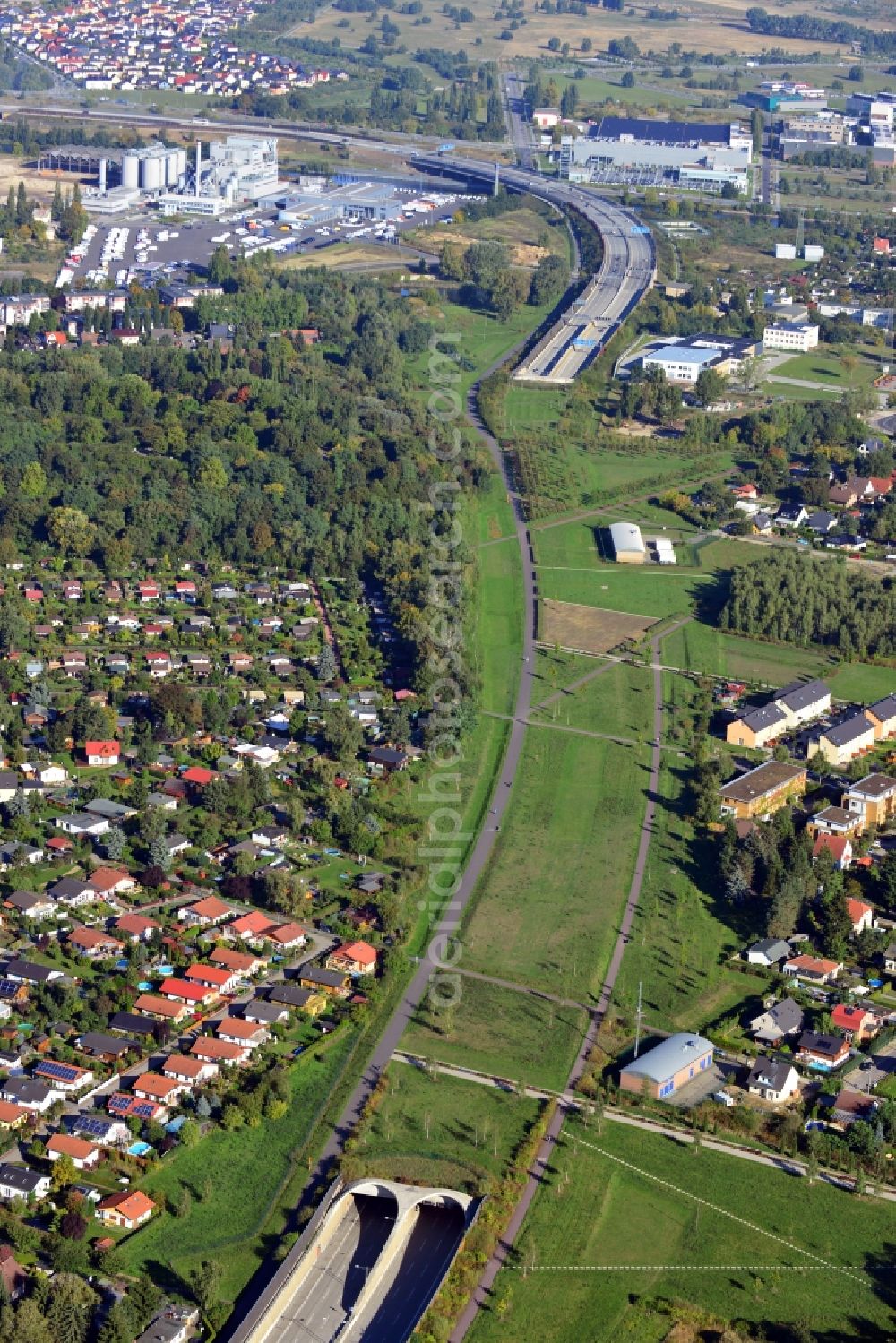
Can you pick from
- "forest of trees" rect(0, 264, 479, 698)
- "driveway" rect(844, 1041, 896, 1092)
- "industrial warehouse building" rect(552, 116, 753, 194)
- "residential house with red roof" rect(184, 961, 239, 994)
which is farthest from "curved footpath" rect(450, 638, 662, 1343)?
"industrial warehouse building" rect(552, 116, 753, 194)

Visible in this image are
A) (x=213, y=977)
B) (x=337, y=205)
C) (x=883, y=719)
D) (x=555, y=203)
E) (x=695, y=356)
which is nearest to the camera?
(x=213, y=977)

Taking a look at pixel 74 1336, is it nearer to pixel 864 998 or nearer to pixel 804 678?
pixel 864 998

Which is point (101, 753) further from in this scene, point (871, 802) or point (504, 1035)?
point (871, 802)

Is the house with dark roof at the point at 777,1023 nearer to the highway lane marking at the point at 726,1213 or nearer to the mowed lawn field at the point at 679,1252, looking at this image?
the mowed lawn field at the point at 679,1252

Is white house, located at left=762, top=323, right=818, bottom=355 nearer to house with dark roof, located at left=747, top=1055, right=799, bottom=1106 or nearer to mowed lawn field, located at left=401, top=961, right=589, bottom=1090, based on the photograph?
mowed lawn field, located at left=401, top=961, right=589, bottom=1090

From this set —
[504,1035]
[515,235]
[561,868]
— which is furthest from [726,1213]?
[515,235]

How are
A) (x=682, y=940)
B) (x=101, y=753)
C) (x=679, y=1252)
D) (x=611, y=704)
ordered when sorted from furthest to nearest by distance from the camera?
(x=611, y=704) → (x=101, y=753) → (x=682, y=940) → (x=679, y=1252)
